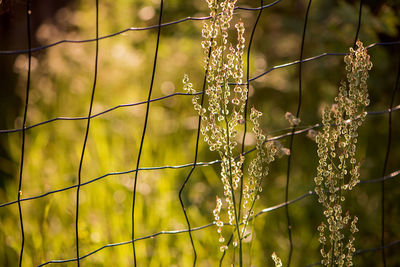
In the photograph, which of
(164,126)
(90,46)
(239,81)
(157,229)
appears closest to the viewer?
(239,81)

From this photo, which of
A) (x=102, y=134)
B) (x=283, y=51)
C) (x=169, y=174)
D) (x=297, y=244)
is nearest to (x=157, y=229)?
(x=169, y=174)

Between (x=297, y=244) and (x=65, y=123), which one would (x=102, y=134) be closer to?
(x=65, y=123)

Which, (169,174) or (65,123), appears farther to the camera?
(65,123)

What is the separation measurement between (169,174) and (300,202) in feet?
2.22

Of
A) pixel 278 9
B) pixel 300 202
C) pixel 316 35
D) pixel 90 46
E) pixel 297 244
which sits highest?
pixel 90 46

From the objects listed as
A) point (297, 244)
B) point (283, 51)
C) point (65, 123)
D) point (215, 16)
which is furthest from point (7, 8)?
point (283, 51)

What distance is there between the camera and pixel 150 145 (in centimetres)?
273

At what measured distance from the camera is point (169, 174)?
8.11ft

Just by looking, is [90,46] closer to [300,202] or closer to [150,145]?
[150,145]

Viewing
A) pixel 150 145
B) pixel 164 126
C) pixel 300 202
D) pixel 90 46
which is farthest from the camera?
pixel 90 46

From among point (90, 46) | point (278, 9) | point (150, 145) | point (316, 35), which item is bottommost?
point (150, 145)

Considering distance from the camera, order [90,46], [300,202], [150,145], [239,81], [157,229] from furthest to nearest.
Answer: [90,46]
[150,145]
[300,202]
[157,229]
[239,81]

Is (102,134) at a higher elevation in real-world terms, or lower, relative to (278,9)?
lower

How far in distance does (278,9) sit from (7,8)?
189 cm
